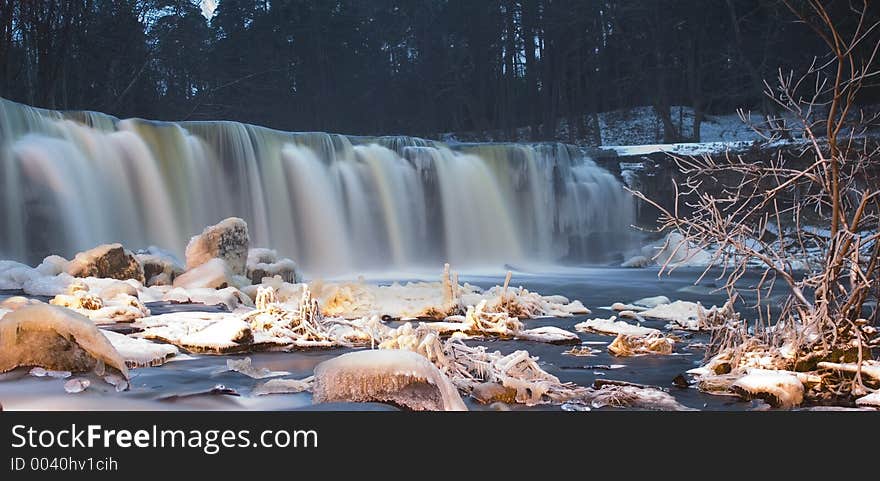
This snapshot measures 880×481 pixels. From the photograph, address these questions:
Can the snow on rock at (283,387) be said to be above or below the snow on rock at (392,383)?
below

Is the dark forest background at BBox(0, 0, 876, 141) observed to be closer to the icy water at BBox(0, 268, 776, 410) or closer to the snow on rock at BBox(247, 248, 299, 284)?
the snow on rock at BBox(247, 248, 299, 284)

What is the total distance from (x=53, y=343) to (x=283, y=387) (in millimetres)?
1409

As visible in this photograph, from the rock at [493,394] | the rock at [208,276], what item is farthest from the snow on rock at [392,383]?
the rock at [208,276]

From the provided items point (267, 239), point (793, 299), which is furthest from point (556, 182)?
point (793, 299)

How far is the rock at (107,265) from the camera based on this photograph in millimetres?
9961

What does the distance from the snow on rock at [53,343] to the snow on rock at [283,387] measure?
2.74 feet

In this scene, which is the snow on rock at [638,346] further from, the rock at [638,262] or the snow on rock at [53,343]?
the rock at [638,262]

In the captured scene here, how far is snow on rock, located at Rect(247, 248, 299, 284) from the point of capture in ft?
38.5

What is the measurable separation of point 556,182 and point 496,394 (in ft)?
66.9

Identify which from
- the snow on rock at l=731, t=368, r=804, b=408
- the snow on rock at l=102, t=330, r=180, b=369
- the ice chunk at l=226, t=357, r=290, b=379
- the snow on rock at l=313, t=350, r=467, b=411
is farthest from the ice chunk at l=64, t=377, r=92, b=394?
the snow on rock at l=731, t=368, r=804, b=408

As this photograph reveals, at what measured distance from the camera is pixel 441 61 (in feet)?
138

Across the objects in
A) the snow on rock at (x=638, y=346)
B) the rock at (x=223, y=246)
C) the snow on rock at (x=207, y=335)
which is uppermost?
the rock at (x=223, y=246)

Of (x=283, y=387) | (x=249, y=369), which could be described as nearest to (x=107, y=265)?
(x=249, y=369)

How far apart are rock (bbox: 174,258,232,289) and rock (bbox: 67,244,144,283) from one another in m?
0.58
